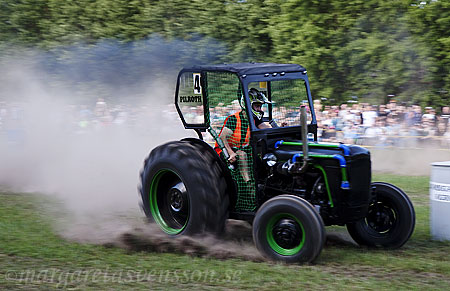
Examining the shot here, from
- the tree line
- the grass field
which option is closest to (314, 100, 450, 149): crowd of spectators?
the tree line

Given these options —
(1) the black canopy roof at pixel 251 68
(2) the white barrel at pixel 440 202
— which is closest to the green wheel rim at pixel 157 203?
(1) the black canopy roof at pixel 251 68

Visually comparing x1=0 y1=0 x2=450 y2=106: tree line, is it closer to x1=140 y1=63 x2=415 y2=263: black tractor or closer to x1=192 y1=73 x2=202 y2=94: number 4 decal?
x1=140 y1=63 x2=415 y2=263: black tractor

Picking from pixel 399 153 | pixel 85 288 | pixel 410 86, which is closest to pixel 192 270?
pixel 85 288

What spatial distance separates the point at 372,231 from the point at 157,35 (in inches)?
750

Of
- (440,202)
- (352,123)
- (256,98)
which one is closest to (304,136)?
(256,98)

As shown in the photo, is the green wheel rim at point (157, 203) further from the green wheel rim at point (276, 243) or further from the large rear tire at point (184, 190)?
the green wheel rim at point (276, 243)

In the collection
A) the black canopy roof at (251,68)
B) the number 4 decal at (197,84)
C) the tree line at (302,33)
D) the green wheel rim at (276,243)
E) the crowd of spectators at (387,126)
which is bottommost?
the green wheel rim at (276,243)

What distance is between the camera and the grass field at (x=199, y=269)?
18.3ft

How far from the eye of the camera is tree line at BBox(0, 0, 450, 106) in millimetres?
19406

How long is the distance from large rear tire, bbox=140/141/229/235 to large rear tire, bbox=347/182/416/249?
1.49 meters

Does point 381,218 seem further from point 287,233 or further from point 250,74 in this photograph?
point 250,74

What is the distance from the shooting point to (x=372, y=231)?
7191 millimetres

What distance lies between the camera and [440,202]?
7.34 m

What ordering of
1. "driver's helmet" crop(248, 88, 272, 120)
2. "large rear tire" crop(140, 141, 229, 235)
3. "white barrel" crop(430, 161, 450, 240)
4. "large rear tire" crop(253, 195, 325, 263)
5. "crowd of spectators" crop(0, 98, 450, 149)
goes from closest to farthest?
"large rear tire" crop(253, 195, 325, 263) → "large rear tire" crop(140, 141, 229, 235) → "driver's helmet" crop(248, 88, 272, 120) → "white barrel" crop(430, 161, 450, 240) → "crowd of spectators" crop(0, 98, 450, 149)
